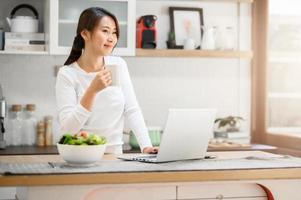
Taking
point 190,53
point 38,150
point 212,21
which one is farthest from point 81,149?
point 212,21

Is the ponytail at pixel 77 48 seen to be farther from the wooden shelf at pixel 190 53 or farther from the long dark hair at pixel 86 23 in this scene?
the wooden shelf at pixel 190 53

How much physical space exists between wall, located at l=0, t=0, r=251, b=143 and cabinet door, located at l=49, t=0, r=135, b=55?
338mm

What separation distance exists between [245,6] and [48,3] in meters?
1.65

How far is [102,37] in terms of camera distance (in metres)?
2.83

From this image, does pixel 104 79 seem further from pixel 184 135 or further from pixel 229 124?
pixel 229 124

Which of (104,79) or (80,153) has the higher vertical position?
(104,79)

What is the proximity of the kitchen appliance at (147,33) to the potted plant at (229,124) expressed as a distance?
824mm

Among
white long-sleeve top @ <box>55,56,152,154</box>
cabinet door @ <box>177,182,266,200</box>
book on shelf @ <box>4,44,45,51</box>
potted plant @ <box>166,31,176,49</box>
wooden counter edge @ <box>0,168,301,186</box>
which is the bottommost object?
cabinet door @ <box>177,182,266,200</box>

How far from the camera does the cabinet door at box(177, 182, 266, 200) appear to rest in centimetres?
214

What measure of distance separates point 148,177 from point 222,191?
35cm

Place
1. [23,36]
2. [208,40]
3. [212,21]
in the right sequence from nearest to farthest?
[23,36] < [208,40] < [212,21]

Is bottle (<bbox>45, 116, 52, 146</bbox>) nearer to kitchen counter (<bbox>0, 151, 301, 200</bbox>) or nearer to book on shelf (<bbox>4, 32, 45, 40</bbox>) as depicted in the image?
book on shelf (<bbox>4, 32, 45, 40</bbox>)

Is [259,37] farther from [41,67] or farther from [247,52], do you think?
[41,67]

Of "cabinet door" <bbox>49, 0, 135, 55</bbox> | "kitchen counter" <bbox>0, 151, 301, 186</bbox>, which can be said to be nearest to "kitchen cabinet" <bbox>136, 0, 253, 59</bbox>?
"cabinet door" <bbox>49, 0, 135, 55</bbox>
